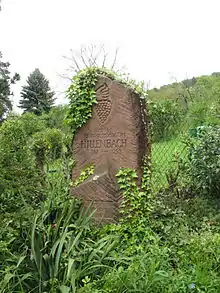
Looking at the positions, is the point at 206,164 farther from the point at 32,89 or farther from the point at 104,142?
the point at 32,89

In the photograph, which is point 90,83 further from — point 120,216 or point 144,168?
point 120,216

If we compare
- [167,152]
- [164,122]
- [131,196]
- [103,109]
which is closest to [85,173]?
[131,196]

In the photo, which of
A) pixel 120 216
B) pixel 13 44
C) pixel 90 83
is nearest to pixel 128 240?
pixel 120 216

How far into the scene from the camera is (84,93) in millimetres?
4016

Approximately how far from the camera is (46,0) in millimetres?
8148

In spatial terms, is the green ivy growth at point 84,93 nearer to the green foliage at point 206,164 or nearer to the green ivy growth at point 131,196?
the green ivy growth at point 131,196

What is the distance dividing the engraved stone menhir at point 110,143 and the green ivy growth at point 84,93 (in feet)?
0.20

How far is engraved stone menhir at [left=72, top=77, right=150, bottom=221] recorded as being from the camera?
3.79 meters

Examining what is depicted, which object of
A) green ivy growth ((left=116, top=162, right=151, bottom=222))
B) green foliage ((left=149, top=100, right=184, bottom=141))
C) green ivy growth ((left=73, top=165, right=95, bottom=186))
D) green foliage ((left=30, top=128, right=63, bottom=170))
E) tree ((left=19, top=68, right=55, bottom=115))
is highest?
tree ((left=19, top=68, right=55, bottom=115))

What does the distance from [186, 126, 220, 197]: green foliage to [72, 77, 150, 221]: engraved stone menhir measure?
4.03 feet

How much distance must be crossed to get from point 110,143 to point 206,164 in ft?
5.06

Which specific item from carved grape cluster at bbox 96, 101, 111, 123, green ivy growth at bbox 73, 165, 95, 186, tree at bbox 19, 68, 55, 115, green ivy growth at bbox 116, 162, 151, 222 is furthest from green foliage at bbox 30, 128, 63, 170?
tree at bbox 19, 68, 55, 115

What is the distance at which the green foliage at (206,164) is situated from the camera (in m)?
4.72

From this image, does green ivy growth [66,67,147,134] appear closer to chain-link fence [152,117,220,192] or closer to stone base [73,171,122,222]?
stone base [73,171,122,222]
